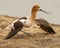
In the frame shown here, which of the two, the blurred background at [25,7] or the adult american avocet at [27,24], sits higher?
the adult american avocet at [27,24]

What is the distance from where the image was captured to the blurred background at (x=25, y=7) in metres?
13.5

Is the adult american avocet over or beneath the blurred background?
over

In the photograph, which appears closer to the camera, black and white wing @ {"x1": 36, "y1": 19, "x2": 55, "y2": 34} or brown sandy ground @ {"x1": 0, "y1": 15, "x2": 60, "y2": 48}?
brown sandy ground @ {"x1": 0, "y1": 15, "x2": 60, "y2": 48}

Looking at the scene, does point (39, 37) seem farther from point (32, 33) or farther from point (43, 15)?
point (43, 15)

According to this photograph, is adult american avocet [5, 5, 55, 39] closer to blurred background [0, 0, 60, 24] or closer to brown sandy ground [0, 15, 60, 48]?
brown sandy ground [0, 15, 60, 48]

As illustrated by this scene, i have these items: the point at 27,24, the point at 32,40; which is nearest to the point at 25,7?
the point at 27,24

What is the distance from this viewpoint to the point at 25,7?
46.9 ft

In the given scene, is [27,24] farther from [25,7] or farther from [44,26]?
[25,7]

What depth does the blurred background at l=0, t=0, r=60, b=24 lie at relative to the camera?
13473 millimetres

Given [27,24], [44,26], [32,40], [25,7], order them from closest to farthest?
[32,40], [27,24], [44,26], [25,7]

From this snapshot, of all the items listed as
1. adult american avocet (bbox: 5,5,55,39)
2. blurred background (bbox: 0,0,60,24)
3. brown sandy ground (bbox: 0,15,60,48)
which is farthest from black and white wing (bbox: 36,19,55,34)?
blurred background (bbox: 0,0,60,24)

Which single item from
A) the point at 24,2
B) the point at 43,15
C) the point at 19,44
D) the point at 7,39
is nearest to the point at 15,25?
the point at 7,39

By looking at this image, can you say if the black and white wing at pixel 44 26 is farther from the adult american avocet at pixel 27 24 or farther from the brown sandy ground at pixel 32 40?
the brown sandy ground at pixel 32 40

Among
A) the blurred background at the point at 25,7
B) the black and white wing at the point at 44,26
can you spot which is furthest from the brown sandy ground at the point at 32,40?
the blurred background at the point at 25,7
